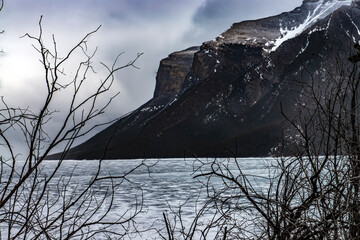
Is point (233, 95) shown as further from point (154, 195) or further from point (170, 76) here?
point (154, 195)

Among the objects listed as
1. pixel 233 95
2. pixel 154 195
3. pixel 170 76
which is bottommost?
pixel 154 195

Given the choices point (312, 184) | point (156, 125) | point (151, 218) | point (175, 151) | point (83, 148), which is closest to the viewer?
point (312, 184)

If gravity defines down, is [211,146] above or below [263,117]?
below

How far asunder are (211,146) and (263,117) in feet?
63.9

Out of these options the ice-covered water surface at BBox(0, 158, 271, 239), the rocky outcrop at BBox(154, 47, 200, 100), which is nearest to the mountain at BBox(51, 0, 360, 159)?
the rocky outcrop at BBox(154, 47, 200, 100)

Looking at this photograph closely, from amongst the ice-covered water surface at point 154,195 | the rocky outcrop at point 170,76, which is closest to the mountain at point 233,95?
the rocky outcrop at point 170,76

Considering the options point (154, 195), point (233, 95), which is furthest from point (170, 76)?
point (154, 195)

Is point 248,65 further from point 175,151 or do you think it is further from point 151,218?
point 151,218

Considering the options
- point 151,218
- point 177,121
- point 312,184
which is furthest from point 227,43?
point 312,184

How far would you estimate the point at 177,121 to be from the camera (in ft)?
494

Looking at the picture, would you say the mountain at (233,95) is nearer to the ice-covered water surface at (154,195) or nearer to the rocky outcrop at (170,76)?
the rocky outcrop at (170,76)

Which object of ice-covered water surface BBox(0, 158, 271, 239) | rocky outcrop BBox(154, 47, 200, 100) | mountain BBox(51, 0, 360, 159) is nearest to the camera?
ice-covered water surface BBox(0, 158, 271, 239)

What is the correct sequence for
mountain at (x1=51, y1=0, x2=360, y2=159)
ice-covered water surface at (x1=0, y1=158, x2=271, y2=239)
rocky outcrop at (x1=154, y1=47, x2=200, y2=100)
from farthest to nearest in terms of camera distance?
rocky outcrop at (x1=154, y1=47, x2=200, y2=100) → mountain at (x1=51, y1=0, x2=360, y2=159) → ice-covered water surface at (x1=0, y1=158, x2=271, y2=239)

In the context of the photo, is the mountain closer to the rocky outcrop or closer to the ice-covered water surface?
the rocky outcrop
